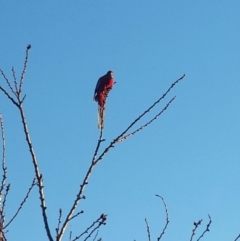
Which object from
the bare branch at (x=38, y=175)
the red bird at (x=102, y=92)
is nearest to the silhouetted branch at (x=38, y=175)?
the bare branch at (x=38, y=175)

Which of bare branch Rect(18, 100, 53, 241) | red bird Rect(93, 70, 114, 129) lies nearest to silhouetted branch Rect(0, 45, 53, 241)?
bare branch Rect(18, 100, 53, 241)

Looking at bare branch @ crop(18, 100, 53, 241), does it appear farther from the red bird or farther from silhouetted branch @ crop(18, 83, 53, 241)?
the red bird

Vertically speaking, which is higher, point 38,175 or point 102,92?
point 102,92

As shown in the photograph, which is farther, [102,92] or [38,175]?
[102,92]

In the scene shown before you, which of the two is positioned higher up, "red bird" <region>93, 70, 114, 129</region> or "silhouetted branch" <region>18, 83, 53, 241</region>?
"red bird" <region>93, 70, 114, 129</region>

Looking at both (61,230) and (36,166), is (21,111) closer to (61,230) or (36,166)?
(36,166)

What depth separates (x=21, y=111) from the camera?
2844 mm

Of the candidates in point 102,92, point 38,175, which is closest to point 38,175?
point 38,175

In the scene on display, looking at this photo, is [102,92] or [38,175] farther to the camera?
[102,92]

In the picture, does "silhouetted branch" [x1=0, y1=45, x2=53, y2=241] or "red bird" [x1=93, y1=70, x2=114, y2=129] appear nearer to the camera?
"silhouetted branch" [x1=0, y1=45, x2=53, y2=241]

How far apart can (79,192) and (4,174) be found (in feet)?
3.97

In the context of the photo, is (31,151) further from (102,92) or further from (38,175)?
(102,92)

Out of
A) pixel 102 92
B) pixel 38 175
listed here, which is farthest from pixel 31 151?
pixel 102 92

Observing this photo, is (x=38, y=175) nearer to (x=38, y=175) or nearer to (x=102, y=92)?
(x=38, y=175)
